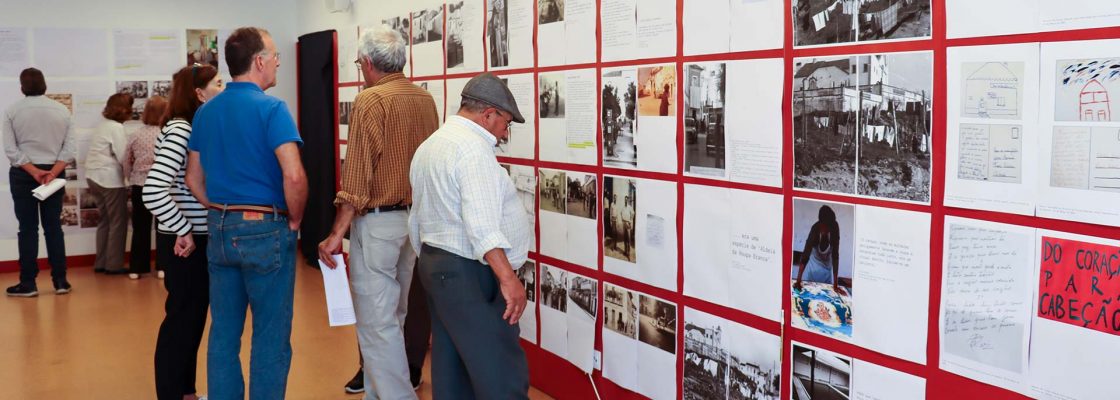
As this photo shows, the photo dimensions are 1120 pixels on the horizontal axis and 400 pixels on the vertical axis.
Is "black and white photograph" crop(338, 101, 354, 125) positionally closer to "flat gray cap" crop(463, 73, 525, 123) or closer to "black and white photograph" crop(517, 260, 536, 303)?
"black and white photograph" crop(517, 260, 536, 303)

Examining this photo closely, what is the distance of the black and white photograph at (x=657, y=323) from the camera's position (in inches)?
124

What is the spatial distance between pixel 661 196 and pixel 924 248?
106 centimetres

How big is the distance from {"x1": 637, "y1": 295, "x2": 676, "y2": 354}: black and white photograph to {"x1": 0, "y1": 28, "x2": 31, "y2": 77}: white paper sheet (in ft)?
20.2

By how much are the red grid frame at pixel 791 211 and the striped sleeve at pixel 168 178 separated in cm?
140

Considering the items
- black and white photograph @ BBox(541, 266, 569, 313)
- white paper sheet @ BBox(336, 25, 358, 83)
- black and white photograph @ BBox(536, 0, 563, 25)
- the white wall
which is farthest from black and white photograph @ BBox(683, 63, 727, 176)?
the white wall

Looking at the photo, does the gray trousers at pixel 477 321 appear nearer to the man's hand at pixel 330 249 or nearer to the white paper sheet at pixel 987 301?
the man's hand at pixel 330 249

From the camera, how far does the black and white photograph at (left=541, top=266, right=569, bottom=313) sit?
3775 millimetres

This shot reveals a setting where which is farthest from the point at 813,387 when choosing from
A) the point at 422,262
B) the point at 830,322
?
the point at 422,262

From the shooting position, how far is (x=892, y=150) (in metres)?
2.27

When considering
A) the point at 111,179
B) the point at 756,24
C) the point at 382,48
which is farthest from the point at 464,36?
the point at 111,179

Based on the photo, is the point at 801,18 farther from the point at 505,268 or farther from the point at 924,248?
the point at 505,268

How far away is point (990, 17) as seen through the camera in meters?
2.03

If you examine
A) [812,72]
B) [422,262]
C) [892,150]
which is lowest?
[422,262]

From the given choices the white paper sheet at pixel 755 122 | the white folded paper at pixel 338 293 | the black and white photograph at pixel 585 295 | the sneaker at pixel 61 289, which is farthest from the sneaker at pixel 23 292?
the white paper sheet at pixel 755 122
